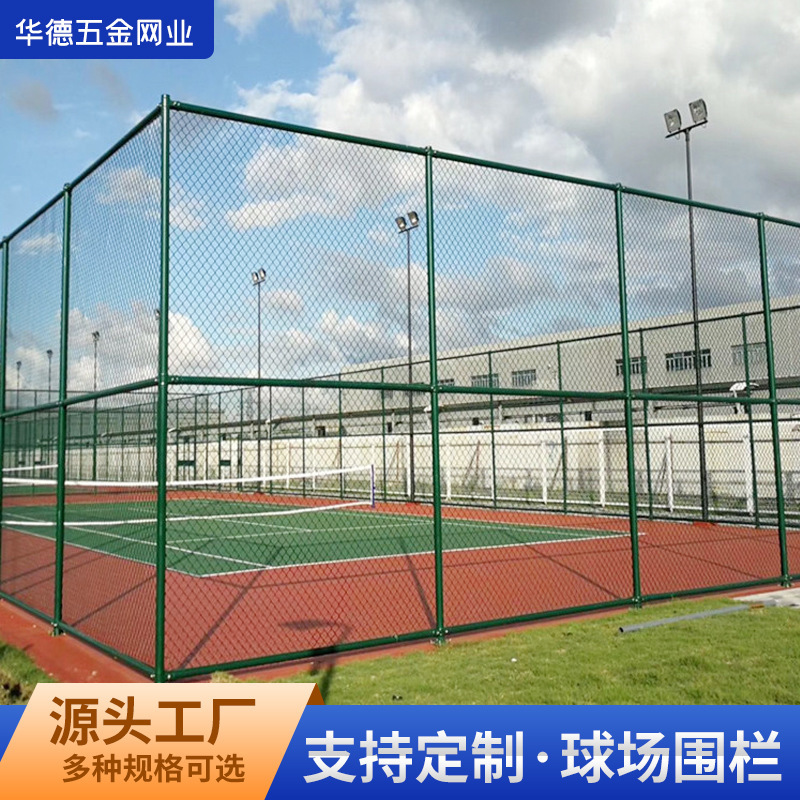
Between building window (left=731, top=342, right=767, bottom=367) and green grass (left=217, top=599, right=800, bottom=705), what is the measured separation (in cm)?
931

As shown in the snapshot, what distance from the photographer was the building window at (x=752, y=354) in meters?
16.9

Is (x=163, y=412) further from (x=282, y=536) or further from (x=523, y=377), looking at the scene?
(x=523, y=377)

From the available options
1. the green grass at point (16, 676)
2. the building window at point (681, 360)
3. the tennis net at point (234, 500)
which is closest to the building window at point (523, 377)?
the building window at point (681, 360)

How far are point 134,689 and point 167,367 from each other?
2.14m

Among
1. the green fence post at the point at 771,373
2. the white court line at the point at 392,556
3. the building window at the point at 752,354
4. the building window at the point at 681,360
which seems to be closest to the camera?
the green fence post at the point at 771,373

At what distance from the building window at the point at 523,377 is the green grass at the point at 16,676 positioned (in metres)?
14.9

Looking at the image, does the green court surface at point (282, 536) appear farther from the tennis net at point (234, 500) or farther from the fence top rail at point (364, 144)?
the fence top rail at point (364, 144)

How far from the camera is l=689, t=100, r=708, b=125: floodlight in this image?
15.7m

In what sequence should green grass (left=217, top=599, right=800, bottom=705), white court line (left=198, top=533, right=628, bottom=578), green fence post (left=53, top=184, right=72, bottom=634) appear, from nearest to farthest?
green grass (left=217, top=599, right=800, bottom=705), green fence post (left=53, top=184, right=72, bottom=634), white court line (left=198, top=533, right=628, bottom=578)

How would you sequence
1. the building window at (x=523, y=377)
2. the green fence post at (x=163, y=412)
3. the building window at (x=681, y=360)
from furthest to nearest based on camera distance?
the building window at (x=681, y=360) → the building window at (x=523, y=377) → the green fence post at (x=163, y=412)

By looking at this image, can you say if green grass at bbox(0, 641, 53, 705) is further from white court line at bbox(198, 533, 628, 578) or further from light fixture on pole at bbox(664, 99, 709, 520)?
light fixture on pole at bbox(664, 99, 709, 520)

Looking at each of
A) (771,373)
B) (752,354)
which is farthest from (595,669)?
(752,354)

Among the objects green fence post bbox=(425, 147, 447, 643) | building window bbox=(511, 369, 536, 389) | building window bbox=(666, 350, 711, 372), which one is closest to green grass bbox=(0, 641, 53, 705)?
green fence post bbox=(425, 147, 447, 643)

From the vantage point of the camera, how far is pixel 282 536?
640 inches
